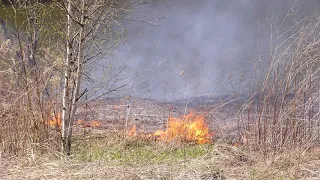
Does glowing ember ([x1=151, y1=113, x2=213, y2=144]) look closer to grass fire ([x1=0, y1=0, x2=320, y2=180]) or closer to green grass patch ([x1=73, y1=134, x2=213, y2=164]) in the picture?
grass fire ([x1=0, y1=0, x2=320, y2=180])

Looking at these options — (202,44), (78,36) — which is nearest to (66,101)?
(78,36)

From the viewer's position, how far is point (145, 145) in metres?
6.34

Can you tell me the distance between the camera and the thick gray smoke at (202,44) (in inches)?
441

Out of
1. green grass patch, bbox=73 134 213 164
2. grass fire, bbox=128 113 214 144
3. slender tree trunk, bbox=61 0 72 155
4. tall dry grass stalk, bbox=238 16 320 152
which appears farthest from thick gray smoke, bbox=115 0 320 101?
slender tree trunk, bbox=61 0 72 155

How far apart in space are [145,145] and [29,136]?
2.02 meters

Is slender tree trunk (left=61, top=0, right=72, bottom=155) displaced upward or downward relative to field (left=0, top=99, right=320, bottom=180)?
upward

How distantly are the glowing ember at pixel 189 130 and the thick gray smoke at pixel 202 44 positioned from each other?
4.06 meters

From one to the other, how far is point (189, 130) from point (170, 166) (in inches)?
84.5

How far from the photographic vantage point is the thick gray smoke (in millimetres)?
11211

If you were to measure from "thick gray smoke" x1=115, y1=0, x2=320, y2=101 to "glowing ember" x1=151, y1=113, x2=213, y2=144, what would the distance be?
13.3 ft

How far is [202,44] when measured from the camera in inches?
484

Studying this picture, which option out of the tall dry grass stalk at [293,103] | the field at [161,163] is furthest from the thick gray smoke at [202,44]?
the tall dry grass stalk at [293,103]

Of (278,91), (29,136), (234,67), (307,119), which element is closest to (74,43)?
(29,136)

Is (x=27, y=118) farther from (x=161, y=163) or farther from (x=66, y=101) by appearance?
(x=161, y=163)
